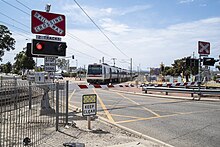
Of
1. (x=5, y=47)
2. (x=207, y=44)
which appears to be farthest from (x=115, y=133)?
(x=5, y=47)

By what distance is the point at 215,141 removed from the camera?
6.57 m

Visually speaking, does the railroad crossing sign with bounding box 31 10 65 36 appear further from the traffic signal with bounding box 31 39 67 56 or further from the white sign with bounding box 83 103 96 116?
the white sign with bounding box 83 103 96 116

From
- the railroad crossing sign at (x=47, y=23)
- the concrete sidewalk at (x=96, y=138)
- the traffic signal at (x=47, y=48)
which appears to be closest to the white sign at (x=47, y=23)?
the railroad crossing sign at (x=47, y=23)

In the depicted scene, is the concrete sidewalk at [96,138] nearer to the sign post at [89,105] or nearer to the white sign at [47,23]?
the sign post at [89,105]

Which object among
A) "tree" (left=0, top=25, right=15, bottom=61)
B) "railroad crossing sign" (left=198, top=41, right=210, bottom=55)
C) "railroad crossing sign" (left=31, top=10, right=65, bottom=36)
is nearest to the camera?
"railroad crossing sign" (left=31, top=10, right=65, bottom=36)

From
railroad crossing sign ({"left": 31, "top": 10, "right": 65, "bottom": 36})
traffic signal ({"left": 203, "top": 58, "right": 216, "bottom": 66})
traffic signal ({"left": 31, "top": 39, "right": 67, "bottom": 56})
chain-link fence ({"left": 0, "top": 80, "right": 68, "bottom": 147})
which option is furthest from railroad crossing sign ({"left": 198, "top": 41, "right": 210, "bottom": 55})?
chain-link fence ({"left": 0, "top": 80, "right": 68, "bottom": 147})

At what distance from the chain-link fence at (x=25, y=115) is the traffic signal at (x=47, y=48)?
1.60 m

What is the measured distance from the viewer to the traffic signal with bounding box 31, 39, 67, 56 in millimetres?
8312

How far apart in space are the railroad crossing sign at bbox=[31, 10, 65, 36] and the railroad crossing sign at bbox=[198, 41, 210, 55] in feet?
42.5

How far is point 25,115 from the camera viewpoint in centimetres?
548

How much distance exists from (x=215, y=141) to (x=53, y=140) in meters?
4.33

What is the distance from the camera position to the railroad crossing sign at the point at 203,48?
61.8 ft

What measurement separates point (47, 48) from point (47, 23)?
1.20 meters

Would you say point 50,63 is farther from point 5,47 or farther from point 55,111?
point 5,47
